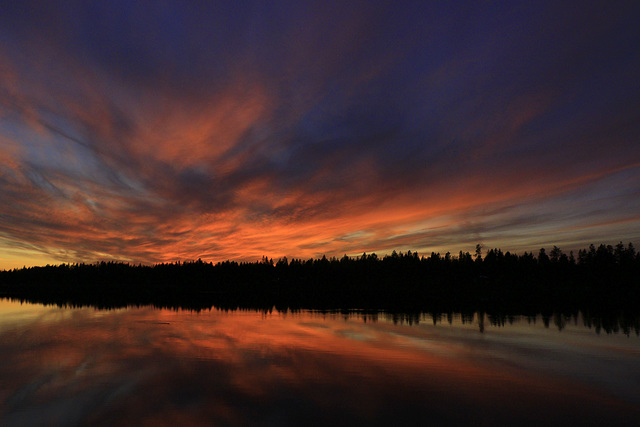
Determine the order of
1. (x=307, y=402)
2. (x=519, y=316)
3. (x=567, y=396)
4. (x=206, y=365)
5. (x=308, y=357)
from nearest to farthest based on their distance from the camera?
(x=307, y=402) → (x=567, y=396) → (x=206, y=365) → (x=308, y=357) → (x=519, y=316)

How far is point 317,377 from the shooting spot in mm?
22625

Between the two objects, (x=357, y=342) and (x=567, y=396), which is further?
(x=357, y=342)

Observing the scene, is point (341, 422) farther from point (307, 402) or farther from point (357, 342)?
point (357, 342)

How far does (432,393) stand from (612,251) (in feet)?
727

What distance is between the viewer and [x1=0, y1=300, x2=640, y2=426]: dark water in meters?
16.7

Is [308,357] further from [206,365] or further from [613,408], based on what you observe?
[613,408]

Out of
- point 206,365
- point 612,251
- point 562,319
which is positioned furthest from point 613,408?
point 612,251

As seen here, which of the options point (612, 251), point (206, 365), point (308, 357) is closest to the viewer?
point (206, 365)

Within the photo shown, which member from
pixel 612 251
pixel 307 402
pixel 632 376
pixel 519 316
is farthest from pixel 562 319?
pixel 612 251

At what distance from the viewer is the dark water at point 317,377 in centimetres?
1670

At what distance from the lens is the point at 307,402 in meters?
18.2

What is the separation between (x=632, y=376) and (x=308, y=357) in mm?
21971

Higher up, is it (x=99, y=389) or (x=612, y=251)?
(x=612, y=251)

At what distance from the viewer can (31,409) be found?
17031 millimetres
